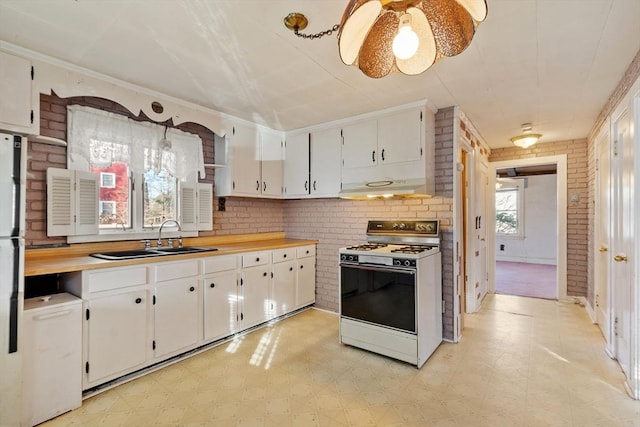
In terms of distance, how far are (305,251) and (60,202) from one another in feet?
8.31

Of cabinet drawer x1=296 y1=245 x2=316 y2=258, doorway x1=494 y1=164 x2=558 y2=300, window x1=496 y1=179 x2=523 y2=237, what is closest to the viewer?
cabinet drawer x1=296 y1=245 x2=316 y2=258

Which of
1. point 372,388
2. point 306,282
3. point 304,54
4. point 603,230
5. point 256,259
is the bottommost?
point 372,388

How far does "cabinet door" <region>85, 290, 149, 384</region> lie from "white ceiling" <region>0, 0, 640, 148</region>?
175 centimetres

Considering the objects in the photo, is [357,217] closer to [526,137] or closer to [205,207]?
[205,207]

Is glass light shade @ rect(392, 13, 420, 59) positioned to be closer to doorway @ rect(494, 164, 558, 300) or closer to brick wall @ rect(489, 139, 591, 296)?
brick wall @ rect(489, 139, 591, 296)

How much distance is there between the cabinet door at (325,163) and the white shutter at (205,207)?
1.23 m

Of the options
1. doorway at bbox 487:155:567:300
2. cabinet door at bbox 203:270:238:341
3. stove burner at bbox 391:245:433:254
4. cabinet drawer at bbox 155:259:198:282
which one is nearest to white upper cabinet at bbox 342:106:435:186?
stove burner at bbox 391:245:433:254

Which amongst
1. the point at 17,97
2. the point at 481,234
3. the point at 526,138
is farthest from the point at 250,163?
the point at 526,138

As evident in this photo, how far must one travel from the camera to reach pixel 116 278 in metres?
2.31

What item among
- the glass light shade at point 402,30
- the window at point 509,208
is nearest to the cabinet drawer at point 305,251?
the glass light shade at point 402,30

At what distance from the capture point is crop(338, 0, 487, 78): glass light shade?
1170mm

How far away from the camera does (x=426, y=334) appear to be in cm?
275

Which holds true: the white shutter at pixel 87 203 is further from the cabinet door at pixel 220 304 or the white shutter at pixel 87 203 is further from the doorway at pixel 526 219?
the doorway at pixel 526 219

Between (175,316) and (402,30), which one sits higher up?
(402,30)
